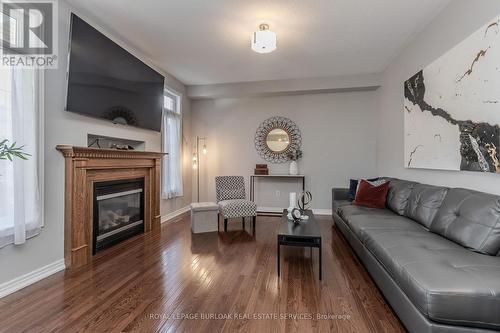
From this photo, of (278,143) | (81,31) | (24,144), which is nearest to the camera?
(24,144)

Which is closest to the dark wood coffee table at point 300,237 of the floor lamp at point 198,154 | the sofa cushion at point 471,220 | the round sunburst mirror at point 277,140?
the sofa cushion at point 471,220

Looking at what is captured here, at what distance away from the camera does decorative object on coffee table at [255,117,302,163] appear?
17.1ft

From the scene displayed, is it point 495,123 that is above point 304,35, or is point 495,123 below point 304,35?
below

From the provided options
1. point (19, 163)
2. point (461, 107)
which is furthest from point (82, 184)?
point (461, 107)

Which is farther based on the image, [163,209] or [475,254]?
[163,209]

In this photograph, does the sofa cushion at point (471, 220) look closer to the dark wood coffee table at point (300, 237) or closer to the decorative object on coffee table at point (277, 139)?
the dark wood coffee table at point (300, 237)

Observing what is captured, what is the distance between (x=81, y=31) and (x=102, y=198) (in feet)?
6.28

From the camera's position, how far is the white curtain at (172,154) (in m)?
4.45

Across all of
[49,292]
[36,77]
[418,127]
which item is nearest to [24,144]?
[36,77]

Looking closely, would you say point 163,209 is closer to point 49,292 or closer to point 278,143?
point 49,292

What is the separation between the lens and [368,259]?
7.31 ft

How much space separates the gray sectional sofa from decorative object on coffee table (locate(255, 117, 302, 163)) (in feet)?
8.67

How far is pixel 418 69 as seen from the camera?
3.15m

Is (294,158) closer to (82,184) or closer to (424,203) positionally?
(424,203)
